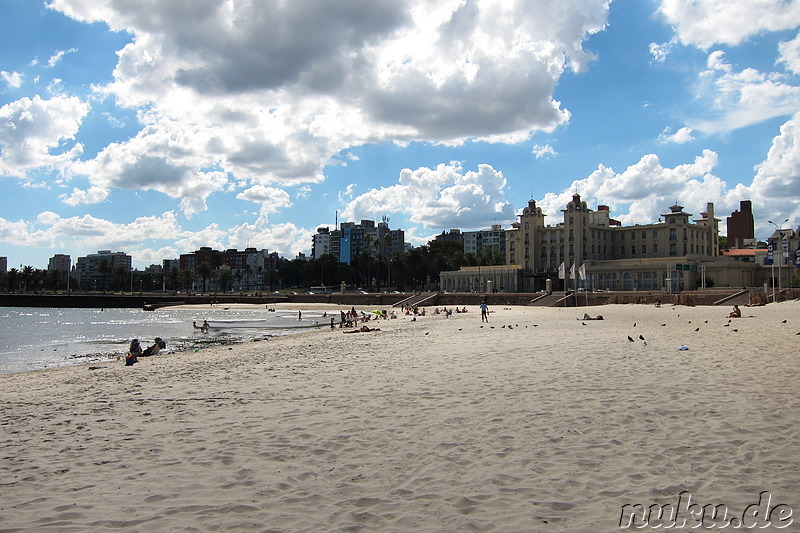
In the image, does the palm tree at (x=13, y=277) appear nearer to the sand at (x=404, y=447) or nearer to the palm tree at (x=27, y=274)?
the palm tree at (x=27, y=274)

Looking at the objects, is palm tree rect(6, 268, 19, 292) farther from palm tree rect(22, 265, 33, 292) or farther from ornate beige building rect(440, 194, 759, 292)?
ornate beige building rect(440, 194, 759, 292)

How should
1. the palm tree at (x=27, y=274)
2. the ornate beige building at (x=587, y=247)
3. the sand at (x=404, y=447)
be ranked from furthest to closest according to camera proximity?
the palm tree at (x=27, y=274) < the ornate beige building at (x=587, y=247) < the sand at (x=404, y=447)

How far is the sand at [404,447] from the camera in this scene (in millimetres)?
5527

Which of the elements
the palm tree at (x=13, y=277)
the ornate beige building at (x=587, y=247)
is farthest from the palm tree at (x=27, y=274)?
the ornate beige building at (x=587, y=247)

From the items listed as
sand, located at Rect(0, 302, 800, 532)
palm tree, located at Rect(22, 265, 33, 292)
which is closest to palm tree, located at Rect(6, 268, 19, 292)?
palm tree, located at Rect(22, 265, 33, 292)

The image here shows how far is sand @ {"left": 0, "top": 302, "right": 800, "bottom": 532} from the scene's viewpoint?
5527 millimetres

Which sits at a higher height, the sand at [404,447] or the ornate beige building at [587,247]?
the ornate beige building at [587,247]

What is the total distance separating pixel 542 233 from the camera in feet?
326

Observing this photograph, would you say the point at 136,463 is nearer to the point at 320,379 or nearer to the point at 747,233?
the point at 320,379

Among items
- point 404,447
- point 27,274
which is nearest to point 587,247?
point 404,447

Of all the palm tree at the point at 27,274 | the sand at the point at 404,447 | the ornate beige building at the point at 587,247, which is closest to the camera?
the sand at the point at 404,447

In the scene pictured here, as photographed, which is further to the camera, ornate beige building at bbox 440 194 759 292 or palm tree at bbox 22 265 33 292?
palm tree at bbox 22 265 33 292

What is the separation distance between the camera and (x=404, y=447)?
747cm

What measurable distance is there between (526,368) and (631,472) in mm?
7193
